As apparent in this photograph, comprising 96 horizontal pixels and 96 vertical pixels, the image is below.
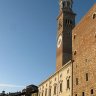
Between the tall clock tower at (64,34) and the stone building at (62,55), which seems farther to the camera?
the tall clock tower at (64,34)

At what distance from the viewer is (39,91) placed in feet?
160

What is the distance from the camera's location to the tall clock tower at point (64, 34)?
52.1 m

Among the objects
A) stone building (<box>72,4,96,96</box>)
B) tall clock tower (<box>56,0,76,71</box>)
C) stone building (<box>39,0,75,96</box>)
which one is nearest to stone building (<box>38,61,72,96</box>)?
stone building (<box>39,0,75,96</box>)

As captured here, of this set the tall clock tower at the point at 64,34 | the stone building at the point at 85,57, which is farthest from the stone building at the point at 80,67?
the tall clock tower at the point at 64,34

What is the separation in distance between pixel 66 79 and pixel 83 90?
18.2 feet

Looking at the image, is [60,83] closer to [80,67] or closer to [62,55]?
[80,67]

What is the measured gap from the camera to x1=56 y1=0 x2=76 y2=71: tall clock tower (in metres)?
52.1

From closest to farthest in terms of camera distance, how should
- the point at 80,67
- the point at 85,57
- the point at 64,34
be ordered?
the point at 85,57, the point at 80,67, the point at 64,34

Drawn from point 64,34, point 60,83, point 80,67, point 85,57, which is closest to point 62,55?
point 64,34

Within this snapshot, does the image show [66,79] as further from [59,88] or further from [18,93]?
[18,93]

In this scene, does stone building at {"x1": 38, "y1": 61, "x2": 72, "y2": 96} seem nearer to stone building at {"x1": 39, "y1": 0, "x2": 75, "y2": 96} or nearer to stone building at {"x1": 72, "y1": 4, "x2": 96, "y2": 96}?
stone building at {"x1": 39, "y1": 0, "x2": 75, "y2": 96}

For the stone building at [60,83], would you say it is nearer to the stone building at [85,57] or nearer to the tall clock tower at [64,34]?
the stone building at [85,57]

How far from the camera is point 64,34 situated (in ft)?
176

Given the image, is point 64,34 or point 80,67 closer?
point 80,67
